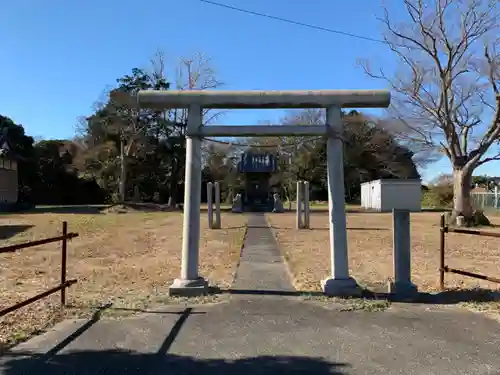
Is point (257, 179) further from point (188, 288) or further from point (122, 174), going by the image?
point (188, 288)

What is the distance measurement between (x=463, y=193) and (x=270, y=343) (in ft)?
74.0

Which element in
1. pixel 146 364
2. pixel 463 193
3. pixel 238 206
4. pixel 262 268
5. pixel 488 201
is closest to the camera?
pixel 146 364

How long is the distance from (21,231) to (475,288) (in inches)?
655

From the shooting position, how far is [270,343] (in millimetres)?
5391

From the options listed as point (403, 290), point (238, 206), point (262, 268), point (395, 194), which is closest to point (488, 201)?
point (395, 194)

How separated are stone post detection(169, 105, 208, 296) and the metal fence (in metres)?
37.6

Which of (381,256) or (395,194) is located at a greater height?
(395,194)

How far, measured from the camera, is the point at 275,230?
→ 2123 cm

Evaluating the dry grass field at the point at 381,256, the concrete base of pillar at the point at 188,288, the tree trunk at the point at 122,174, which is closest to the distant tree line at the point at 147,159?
the tree trunk at the point at 122,174

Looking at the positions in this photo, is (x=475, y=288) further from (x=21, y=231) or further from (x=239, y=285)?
(x=21, y=231)

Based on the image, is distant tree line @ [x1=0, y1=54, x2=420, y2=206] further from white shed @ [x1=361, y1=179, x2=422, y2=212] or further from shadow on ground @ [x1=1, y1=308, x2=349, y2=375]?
shadow on ground @ [x1=1, y1=308, x2=349, y2=375]

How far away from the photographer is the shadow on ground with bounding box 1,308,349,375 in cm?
457

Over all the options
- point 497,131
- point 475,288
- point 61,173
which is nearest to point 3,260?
point 475,288

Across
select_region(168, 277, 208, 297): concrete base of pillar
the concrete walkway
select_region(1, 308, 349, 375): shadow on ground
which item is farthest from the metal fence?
select_region(1, 308, 349, 375): shadow on ground
